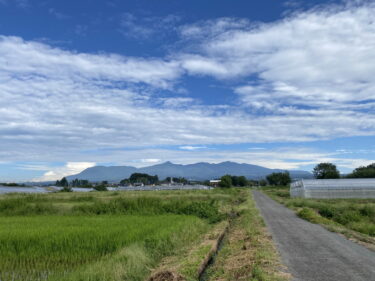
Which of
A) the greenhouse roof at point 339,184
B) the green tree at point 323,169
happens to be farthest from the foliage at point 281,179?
the greenhouse roof at point 339,184

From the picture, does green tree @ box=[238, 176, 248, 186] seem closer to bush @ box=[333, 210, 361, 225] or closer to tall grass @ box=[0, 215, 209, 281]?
A: bush @ box=[333, 210, 361, 225]

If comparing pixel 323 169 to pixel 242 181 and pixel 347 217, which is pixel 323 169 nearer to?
pixel 242 181

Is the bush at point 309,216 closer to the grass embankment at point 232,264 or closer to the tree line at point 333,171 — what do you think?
the grass embankment at point 232,264

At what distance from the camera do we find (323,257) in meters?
8.92

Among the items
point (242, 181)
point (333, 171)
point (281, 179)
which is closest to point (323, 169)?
point (333, 171)

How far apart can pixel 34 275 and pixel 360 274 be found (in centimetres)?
773

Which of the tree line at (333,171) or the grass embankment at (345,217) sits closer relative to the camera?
the grass embankment at (345,217)

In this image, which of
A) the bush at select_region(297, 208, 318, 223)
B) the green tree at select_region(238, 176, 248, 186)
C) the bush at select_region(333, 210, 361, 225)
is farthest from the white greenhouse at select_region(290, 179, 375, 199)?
the green tree at select_region(238, 176, 248, 186)

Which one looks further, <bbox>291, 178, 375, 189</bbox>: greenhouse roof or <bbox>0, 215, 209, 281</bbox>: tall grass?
<bbox>291, 178, 375, 189</bbox>: greenhouse roof

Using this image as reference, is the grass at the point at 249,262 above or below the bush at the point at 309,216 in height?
above

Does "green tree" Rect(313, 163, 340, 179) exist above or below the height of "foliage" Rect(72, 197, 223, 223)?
above

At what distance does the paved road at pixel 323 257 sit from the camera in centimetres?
722

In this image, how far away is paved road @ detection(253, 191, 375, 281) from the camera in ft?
23.7

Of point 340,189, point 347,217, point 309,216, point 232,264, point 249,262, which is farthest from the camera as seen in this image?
point 340,189
